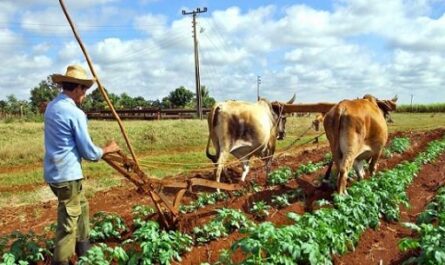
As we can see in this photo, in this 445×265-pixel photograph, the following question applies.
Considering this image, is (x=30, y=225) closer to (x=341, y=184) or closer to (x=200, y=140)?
(x=341, y=184)

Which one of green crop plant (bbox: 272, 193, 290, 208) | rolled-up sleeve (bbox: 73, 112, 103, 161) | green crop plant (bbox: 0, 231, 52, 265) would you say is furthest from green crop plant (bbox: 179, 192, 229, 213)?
rolled-up sleeve (bbox: 73, 112, 103, 161)

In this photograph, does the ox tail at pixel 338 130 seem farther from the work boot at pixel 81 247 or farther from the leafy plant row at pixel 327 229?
the work boot at pixel 81 247

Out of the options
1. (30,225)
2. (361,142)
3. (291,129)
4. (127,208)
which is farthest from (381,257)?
(291,129)

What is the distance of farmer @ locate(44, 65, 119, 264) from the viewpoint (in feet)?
18.5

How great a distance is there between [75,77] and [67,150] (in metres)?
0.79

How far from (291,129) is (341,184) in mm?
21152

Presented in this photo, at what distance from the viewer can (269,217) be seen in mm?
8125

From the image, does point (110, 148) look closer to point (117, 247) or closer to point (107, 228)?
point (117, 247)

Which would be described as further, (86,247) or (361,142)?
(361,142)

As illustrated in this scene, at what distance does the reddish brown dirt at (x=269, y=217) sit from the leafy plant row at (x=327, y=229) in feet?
0.78

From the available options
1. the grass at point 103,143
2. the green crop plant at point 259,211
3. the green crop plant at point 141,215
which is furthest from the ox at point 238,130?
the green crop plant at point 141,215

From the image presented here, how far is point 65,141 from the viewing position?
566 cm

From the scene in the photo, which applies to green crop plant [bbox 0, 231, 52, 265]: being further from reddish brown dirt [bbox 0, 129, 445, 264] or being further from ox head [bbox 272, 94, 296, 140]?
ox head [bbox 272, 94, 296, 140]

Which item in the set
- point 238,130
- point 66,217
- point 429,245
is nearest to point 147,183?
point 66,217
